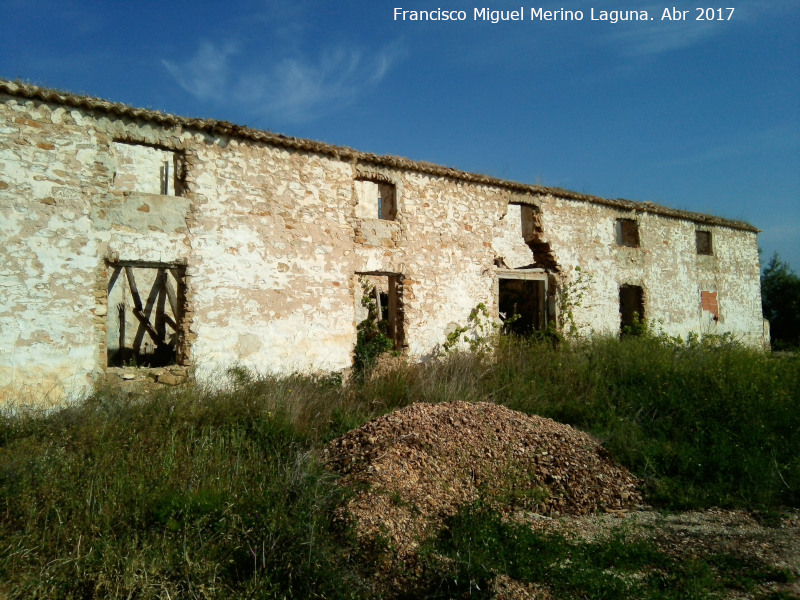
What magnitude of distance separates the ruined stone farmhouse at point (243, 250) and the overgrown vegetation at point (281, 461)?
88 cm

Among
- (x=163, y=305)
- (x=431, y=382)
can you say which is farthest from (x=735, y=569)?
(x=163, y=305)

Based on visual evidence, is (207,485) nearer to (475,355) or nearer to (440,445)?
(440,445)

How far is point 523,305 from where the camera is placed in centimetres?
1430

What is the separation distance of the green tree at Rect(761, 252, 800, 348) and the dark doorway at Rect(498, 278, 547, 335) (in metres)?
13.6

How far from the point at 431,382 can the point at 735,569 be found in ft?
16.6

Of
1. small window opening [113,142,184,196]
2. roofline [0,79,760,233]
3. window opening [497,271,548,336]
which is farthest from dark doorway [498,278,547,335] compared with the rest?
small window opening [113,142,184,196]

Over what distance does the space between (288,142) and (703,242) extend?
13.4 meters

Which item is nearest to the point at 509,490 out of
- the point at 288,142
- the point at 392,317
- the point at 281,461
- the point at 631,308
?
the point at 281,461

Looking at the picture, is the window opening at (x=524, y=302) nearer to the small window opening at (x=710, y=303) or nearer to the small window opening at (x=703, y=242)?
the small window opening at (x=710, y=303)

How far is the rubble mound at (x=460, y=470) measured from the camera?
196 inches

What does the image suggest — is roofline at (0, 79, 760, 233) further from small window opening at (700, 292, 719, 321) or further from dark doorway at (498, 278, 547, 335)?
small window opening at (700, 292, 719, 321)

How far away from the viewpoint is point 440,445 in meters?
6.05

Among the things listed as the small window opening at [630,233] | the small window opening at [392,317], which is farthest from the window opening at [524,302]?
the small window opening at [630,233]

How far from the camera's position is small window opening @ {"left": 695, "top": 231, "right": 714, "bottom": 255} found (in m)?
16.8
